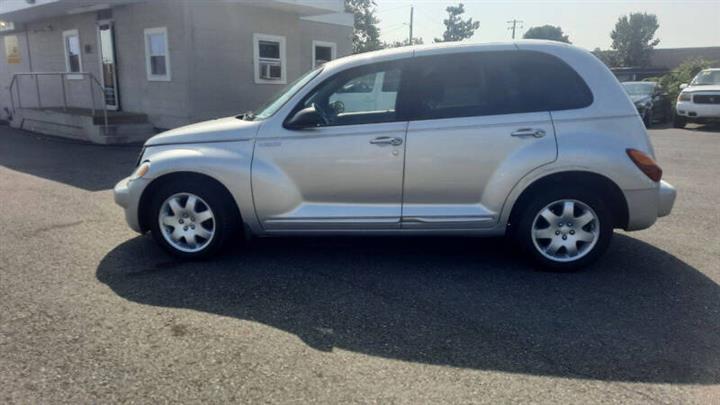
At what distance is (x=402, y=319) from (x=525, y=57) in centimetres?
248

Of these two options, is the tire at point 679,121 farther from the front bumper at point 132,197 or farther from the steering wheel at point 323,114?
the front bumper at point 132,197

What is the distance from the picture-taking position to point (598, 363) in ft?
10.3

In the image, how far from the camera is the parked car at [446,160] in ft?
14.4

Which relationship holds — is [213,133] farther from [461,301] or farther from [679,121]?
[679,121]

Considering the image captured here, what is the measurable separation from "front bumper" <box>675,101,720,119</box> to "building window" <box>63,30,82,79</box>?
2003 cm

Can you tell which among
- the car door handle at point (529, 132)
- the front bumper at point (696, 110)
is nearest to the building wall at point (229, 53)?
the car door handle at point (529, 132)

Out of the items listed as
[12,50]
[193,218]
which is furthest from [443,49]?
[12,50]

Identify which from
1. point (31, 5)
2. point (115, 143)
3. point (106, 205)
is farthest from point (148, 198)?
point (31, 5)

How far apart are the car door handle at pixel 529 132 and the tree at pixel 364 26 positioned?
43.4 metres

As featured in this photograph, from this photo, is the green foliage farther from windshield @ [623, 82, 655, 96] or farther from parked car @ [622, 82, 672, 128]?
windshield @ [623, 82, 655, 96]

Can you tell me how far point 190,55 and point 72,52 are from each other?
6011 millimetres

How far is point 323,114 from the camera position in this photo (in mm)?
4605

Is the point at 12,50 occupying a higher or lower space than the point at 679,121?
higher

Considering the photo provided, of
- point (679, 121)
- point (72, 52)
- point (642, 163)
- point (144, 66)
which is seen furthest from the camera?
point (679, 121)
